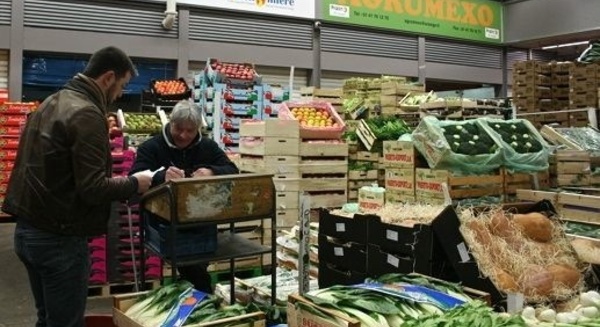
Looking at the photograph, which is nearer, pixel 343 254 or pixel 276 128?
pixel 343 254

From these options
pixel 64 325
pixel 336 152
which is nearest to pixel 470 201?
pixel 336 152

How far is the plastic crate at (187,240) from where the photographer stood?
117 inches

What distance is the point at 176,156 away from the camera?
3.75m

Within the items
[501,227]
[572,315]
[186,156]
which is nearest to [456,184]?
[501,227]

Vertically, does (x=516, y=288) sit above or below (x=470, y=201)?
below

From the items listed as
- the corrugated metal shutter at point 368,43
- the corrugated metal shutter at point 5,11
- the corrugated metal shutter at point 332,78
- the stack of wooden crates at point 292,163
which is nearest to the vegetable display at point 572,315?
the stack of wooden crates at point 292,163

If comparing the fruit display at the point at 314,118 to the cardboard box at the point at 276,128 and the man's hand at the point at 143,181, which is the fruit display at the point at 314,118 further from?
the man's hand at the point at 143,181

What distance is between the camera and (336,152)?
7.09 metres

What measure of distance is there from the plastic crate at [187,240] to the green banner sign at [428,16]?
37.5 feet

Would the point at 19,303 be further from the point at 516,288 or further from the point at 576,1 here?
the point at 576,1

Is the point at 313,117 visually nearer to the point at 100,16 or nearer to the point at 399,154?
the point at 399,154

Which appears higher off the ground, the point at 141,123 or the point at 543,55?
the point at 543,55

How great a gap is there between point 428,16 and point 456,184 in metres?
10.7

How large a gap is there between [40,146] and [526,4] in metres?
16.6
